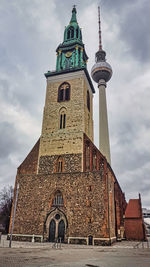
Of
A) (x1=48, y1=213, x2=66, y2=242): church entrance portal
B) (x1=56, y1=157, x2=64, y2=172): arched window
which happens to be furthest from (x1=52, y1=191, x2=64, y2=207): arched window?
(x1=56, y1=157, x2=64, y2=172): arched window

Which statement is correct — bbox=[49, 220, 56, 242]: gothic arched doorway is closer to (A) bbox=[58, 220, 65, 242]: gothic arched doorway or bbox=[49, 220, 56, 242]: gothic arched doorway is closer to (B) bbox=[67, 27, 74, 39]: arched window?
(A) bbox=[58, 220, 65, 242]: gothic arched doorway

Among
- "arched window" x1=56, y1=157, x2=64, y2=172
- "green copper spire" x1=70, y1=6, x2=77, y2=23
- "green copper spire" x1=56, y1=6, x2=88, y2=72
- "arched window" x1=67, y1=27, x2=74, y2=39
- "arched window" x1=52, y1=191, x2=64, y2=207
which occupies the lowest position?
"arched window" x1=52, y1=191, x2=64, y2=207

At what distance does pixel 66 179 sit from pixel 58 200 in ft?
7.95

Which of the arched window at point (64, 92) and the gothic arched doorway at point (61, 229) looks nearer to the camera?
the gothic arched doorway at point (61, 229)

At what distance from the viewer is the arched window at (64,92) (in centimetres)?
3031

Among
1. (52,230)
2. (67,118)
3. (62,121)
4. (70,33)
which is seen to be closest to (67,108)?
(67,118)

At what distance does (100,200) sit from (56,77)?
771 inches

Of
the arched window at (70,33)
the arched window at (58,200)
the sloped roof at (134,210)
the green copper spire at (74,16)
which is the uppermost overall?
the green copper spire at (74,16)

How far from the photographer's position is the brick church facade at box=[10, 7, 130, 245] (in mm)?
21234

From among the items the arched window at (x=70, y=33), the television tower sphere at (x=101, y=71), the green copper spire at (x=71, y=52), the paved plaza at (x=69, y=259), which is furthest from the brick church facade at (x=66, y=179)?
the television tower sphere at (x=101, y=71)

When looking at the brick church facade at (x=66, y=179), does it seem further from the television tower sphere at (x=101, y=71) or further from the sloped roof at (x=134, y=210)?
the television tower sphere at (x=101, y=71)

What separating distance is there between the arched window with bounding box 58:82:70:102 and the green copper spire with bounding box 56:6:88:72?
2681 mm

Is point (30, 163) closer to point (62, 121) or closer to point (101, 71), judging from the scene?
point (62, 121)

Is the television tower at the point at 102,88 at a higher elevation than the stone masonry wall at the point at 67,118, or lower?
higher
